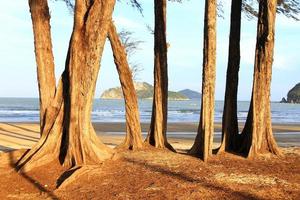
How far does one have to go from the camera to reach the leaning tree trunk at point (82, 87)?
874 cm

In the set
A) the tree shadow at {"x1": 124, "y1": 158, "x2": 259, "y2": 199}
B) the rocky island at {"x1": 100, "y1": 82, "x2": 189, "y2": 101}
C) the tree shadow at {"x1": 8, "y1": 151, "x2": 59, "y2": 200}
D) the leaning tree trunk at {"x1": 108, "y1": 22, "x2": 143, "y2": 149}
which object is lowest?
the tree shadow at {"x1": 8, "y1": 151, "x2": 59, "y2": 200}

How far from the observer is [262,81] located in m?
10.0

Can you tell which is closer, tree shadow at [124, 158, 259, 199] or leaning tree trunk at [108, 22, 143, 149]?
tree shadow at [124, 158, 259, 199]

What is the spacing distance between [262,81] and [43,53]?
457 cm

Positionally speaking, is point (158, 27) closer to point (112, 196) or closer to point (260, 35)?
point (260, 35)

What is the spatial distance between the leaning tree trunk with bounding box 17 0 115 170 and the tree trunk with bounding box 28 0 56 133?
76cm

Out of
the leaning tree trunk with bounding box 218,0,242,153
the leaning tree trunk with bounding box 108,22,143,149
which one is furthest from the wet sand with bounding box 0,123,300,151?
the leaning tree trunk with bounding box 218,0,242,153

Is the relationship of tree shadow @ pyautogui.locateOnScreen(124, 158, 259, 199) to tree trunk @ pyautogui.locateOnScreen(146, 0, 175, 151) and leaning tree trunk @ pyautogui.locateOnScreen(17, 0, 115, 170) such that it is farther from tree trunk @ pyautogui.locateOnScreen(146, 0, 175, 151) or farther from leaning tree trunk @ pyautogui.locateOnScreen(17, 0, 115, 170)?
tree trunk @ pyautogui.locateOnScreen(146, 0, 175, 151)

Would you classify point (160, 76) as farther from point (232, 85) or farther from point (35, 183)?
point (35, 183)

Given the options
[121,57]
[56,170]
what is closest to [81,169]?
[56,170]

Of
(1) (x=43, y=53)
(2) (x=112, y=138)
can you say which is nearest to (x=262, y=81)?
(1) (x=43, y=53)

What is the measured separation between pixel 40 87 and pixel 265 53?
15.4 feet

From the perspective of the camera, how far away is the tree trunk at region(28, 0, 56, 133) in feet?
32.9

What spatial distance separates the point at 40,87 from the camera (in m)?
10.1
